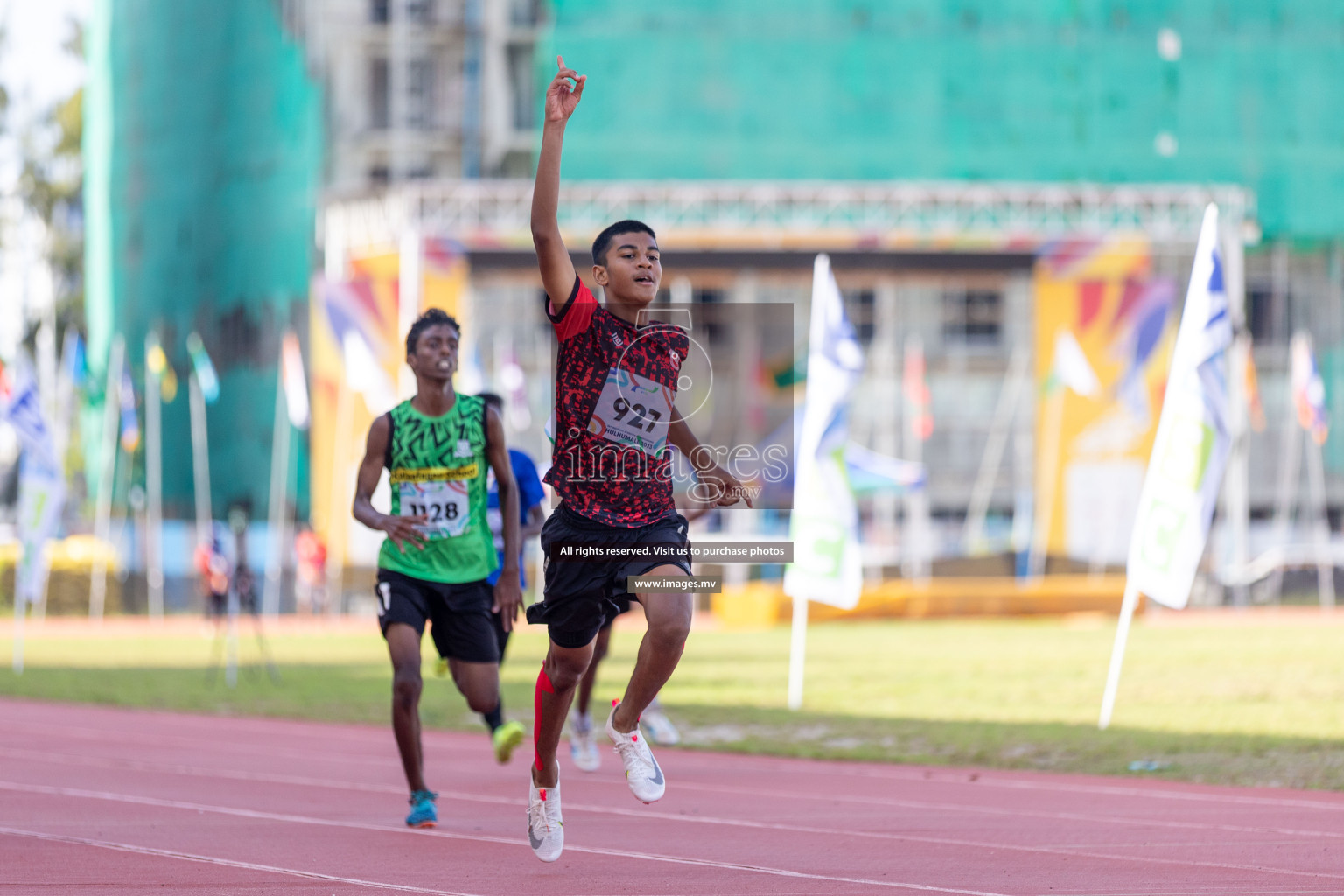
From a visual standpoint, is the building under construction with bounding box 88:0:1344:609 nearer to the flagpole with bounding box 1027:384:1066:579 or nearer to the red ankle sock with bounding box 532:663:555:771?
the flagpole with bounding box 1027:384:1066:579

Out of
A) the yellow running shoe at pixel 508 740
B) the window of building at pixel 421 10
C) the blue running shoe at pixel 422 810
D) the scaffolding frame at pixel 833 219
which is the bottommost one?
the blue running shoe at pixel 422 810

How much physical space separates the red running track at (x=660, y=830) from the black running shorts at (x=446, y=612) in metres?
0.77

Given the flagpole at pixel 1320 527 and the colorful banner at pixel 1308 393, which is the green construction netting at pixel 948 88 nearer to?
the flagpole at pixel 1320 527

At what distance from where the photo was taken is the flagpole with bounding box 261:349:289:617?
38.9 metres

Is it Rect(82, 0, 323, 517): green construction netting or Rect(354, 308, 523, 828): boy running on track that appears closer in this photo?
Rect(354, 308, 523, 828): boy running on track

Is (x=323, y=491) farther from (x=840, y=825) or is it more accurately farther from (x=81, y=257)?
(x=840, y=825)

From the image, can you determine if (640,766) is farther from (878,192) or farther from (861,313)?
(861,313)

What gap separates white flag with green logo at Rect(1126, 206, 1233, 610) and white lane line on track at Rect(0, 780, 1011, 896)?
20.2 feet

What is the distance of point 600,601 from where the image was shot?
20.4ft

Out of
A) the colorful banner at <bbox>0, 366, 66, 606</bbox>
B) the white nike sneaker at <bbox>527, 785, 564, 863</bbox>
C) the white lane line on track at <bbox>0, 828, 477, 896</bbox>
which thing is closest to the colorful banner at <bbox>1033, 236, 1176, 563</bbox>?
the colorful banner at <bbox>0, 366, 66, 606</bbox>

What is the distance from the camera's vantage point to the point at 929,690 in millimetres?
16719

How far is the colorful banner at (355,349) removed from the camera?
125 feet

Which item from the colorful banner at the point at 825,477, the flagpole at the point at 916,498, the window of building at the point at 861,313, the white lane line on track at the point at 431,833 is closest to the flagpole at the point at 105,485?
the flagpole at the point at 916,498

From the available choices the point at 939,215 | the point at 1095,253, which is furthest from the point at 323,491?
the point at 1095,253
